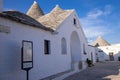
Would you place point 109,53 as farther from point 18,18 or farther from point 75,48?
point 18,18

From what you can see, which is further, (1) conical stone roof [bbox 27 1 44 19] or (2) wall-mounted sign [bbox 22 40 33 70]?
(1) conical stone roof [bbox 27 1 44 19]

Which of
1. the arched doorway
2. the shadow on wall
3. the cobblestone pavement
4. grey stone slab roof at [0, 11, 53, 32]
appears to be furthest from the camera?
the arched doorway

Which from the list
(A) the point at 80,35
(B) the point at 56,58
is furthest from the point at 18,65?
(A) the point at 80,35

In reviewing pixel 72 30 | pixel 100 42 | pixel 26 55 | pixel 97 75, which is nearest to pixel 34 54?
pixel 26 55

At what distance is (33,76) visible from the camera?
10234mm

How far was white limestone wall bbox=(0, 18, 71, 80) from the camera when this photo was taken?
7.99 m

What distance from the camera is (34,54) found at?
10.5 m

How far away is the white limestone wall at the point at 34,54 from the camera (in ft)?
26.2

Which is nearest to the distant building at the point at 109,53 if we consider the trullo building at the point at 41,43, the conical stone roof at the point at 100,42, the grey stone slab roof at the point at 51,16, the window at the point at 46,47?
the conical stone roof at the point at 100,42

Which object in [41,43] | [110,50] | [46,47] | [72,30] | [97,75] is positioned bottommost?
[97,75]

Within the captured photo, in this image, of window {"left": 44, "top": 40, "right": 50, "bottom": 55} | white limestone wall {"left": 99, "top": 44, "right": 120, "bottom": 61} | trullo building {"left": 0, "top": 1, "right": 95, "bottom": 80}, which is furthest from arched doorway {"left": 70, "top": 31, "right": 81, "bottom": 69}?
A: white limestone wall {"left": 99, "top": 44, "right": 120, "bottom": 61}

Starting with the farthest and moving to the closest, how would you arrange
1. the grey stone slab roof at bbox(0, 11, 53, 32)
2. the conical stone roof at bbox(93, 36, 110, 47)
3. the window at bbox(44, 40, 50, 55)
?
1. the conical stone roof at bbox(93, 36, 110, 47)
2. the window at bbox(44, 40, 50, 55)
3. the grey stone slab roof at bbox(0, 11, 53, 32)

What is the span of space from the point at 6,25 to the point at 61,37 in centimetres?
725

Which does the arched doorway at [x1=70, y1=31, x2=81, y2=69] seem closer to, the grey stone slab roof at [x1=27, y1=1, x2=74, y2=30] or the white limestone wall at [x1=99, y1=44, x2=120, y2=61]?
the grey stone slab roof at [x1=27, y1=1, x2=74, y2=30]
